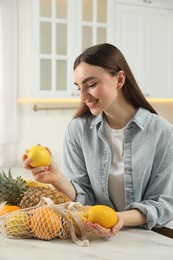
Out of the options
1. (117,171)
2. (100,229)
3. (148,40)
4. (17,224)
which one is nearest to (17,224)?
(17,224)

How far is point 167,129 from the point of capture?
1574mm

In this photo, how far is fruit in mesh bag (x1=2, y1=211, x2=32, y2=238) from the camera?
123 centimetres

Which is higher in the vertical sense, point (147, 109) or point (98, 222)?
point (147, 109)

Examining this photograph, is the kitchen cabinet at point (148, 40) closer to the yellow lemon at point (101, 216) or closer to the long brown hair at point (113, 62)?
the long brown hair at point (113, 62)

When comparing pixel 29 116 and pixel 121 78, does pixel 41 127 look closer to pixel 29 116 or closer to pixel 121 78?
pixel 29 116

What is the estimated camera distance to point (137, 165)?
5.13ft

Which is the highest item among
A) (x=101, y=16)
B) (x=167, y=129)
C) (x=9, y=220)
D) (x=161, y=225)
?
(x=101, y=16)

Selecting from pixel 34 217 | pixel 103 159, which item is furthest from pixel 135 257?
pixel 103 159

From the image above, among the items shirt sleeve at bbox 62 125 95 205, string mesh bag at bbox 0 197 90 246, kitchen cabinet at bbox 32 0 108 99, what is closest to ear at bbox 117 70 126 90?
shirt sleeve at bbox 62 125 95 205

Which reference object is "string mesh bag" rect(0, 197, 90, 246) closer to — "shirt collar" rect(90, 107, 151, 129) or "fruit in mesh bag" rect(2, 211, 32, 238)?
"fruit in mesh bag" rect(2, 211, 32, 238)

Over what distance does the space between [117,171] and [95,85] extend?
0.32 meters

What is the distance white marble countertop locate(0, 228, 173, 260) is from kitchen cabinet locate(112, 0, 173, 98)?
286 centimetres

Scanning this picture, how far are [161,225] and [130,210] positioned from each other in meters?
0.14

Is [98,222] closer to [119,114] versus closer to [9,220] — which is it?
[9,220]
